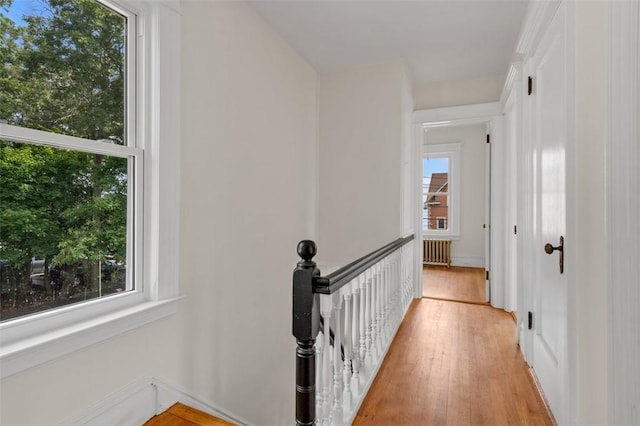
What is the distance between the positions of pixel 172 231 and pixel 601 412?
1957 mm

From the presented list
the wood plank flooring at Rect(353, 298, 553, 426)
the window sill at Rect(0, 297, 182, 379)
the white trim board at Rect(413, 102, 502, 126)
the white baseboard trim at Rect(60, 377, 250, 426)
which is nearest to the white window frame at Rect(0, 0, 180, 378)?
the window sill at Rect(0, 297, 182, 379)

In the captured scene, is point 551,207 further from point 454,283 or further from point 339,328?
point 454,283

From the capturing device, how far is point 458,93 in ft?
12.1

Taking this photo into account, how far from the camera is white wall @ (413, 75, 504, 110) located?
3543 mm

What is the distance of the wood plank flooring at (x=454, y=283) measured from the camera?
4.14 m

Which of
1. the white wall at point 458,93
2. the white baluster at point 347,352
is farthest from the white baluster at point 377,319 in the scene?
the white wall at point 458,93

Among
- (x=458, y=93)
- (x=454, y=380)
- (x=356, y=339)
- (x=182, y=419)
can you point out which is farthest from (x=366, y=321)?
(x=458, y=93)

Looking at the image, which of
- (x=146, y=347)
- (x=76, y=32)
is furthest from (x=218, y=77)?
(x=146, y=347)

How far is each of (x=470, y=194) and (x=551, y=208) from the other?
4.90 metres

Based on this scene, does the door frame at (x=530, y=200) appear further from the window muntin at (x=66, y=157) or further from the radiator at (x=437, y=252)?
the radiator at (x=437, y=252)

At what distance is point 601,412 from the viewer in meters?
1.21

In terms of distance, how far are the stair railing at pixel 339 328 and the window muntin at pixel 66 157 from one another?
88 cm

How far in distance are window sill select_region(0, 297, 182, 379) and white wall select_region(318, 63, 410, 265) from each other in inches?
83.9

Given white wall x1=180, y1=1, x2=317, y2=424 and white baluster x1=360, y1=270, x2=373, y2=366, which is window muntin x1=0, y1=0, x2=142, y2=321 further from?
white baluster x1=360, y1=270, x2=373, y2=366
